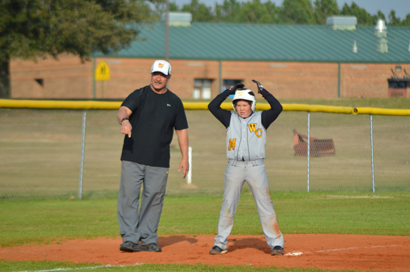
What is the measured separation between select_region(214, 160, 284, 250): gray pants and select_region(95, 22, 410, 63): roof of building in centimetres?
3573

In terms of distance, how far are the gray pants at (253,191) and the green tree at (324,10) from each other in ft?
329

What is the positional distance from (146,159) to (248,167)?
4.20 feet

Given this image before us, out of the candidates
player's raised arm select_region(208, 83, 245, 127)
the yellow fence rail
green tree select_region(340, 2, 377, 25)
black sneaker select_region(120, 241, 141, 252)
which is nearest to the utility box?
the yellow fence rail

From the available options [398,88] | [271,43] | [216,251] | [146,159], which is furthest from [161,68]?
[398,88]

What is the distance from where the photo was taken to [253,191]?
19.8 ft

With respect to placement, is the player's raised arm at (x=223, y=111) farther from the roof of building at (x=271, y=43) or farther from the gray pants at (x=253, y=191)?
the roof of building at (x=271, y=43)

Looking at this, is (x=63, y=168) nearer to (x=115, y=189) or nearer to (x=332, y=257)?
(x=115, y=189)

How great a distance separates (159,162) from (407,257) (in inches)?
127

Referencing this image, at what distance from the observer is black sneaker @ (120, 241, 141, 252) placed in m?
6.19

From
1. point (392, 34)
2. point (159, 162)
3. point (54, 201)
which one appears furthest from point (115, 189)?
point (392, 34)

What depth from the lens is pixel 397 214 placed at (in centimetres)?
950

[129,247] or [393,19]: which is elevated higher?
[393,19]

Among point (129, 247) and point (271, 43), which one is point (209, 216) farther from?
point (271, 43)

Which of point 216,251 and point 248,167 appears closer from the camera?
point 248,167
